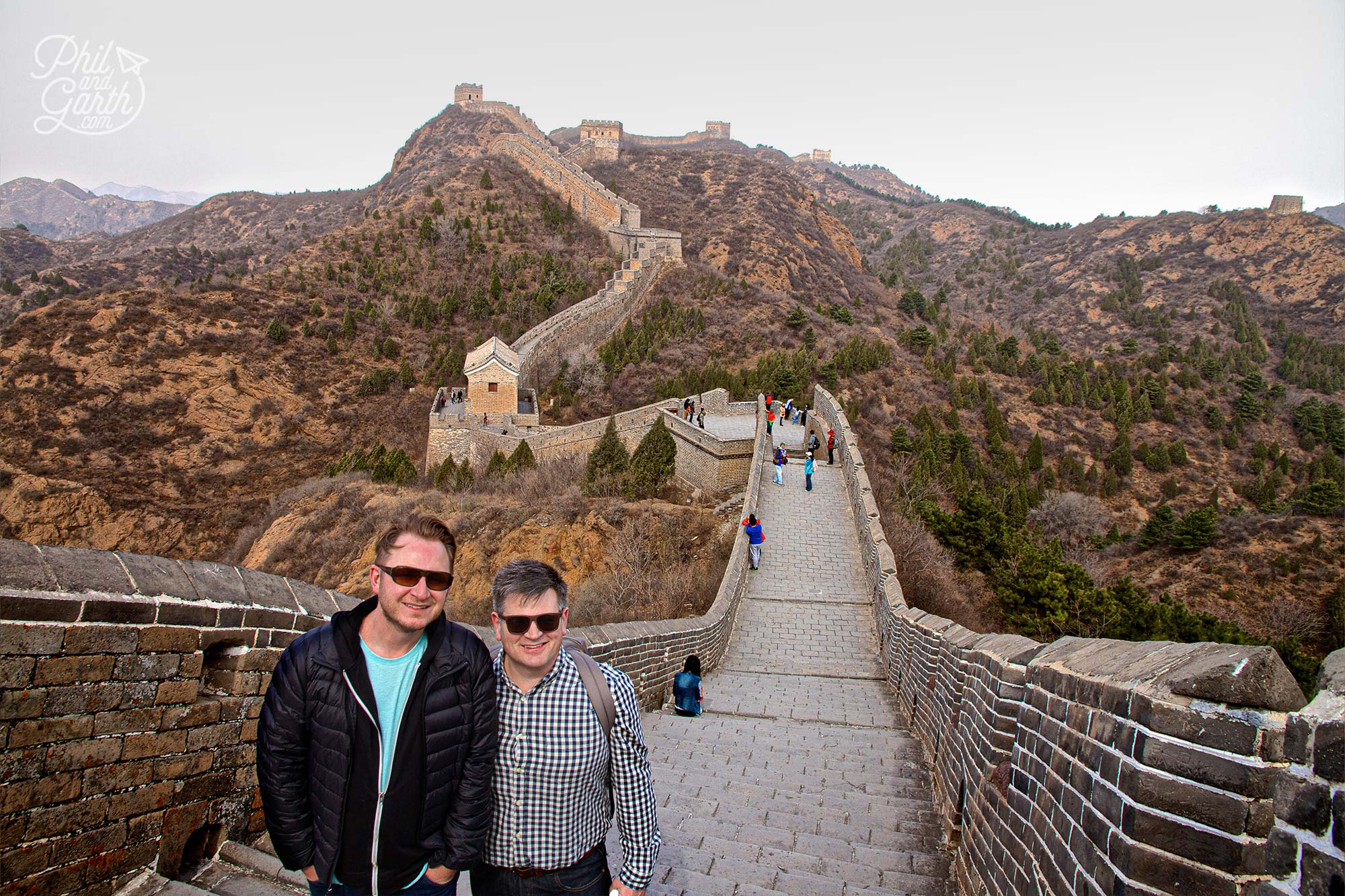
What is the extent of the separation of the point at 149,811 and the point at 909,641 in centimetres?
700

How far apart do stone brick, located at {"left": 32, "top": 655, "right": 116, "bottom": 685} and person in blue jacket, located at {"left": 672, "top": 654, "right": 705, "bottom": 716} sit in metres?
5.71

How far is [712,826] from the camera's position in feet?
15.1

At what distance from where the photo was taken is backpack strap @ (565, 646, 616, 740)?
2.55 metres

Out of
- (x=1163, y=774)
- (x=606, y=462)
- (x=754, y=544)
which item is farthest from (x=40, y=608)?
(x=606, y=462)

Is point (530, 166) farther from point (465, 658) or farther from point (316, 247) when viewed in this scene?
point (465, 658)

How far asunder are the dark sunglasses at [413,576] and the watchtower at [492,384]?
1045 inches

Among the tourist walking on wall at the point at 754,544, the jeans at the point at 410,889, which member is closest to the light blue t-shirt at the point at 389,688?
Result: the jeans at the point at 410,889

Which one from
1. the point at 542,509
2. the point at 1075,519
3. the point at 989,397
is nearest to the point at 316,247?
the point at 542,509

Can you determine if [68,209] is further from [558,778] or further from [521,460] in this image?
[558,778]

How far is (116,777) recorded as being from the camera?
304 centimetres

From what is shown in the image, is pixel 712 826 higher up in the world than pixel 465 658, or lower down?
lower down

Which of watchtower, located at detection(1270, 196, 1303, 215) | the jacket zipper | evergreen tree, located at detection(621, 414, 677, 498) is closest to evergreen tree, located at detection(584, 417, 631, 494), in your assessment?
evergreen tree, located at detection(621, 414, 677, 498)

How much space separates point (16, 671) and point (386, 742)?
1594mm

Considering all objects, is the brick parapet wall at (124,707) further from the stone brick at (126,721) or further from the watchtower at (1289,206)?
the watchtower at (1289,206)
